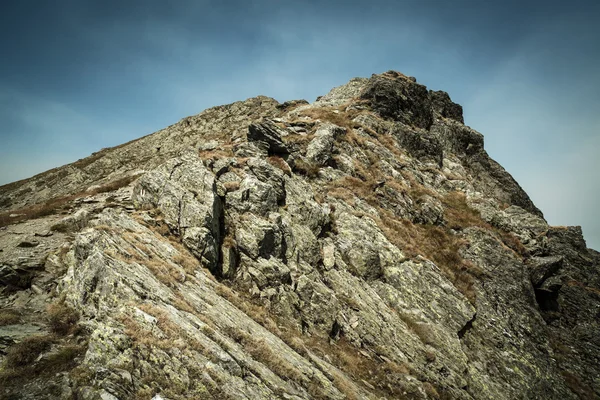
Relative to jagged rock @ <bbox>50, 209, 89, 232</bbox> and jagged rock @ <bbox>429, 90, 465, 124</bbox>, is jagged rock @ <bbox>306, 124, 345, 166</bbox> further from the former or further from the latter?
jagged rock @ <bbox>429, 90, 465, 124</bbox>

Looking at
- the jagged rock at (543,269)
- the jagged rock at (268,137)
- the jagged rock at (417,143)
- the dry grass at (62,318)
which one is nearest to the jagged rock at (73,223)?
the dry grass at (62,318)

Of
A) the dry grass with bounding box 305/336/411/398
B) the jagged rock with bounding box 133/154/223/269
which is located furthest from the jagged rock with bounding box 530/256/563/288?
the jagged rock with bounding box 133/154/223/269

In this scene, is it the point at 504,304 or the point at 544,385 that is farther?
the point at 504,304

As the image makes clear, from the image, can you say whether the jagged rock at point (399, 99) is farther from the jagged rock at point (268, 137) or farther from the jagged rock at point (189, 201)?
the jagged rock at point (189, 201)

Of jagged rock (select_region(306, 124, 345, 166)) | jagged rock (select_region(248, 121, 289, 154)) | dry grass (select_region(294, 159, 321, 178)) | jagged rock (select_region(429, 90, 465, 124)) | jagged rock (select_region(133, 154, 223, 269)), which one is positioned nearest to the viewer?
jagged rock (select_region(133, 154, 223, 269))

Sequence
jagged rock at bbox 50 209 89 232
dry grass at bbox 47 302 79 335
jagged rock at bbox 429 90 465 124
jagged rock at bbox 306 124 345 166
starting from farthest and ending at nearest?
jagged rock at bbox 429 90 465 124, jagged rock at bbox 306 124 345 166, jagged rock at bbox 50 209 89 232, dry grass at bbox 47 302 79 335

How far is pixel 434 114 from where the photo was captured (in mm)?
65188

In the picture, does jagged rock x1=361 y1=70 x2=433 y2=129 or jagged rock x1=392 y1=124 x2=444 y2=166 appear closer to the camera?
jagged rock x1=392 y1=124 x2=444 y2=166

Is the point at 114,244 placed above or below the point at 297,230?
below

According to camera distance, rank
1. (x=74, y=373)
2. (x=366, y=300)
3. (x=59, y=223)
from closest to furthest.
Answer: (x=74, y=373) → (x=366, y=300) → (x=59, y=223)

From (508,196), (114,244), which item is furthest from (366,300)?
(508,196)

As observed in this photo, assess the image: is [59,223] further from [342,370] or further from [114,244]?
[342,370]

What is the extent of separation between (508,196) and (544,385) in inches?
1659

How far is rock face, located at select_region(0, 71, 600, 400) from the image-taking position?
35.5 feet
